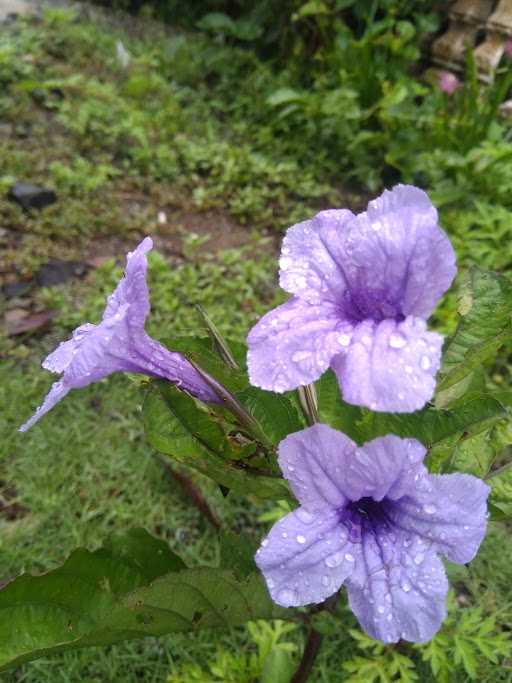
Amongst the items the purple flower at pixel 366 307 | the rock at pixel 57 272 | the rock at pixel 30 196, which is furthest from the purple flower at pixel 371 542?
the rock at pixel 30 196

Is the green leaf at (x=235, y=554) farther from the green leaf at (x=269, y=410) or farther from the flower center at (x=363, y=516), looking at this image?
the flower center at (x=363, y=516)

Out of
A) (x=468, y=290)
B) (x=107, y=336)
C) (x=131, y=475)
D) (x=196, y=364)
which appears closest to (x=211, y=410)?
(x=196, y=364)

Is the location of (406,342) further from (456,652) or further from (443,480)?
(456,652)

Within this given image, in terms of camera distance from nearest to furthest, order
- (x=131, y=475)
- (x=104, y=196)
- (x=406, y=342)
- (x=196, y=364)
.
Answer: (x=406, y=342) → (x=196, y=364) → (x=131, y=475) → (x=104, y=196)

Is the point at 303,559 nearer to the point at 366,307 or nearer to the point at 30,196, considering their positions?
the point at 366,307

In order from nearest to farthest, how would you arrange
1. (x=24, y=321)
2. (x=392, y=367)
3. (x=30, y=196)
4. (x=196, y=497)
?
1. (x=392, y=367)
2. (x=196, y=497)
3. (x=24, y=321)
4. (x=30, y=196)

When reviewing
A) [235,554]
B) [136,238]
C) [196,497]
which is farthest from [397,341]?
[136,238]
